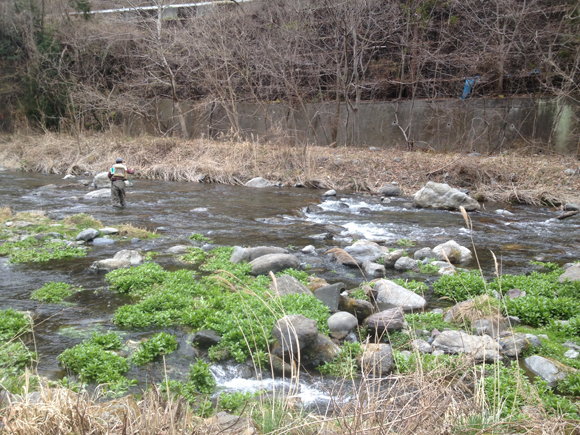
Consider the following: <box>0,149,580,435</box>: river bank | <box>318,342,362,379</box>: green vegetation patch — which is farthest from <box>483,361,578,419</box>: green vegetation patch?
<box>318,342,362,379</box>: green vegetation patch

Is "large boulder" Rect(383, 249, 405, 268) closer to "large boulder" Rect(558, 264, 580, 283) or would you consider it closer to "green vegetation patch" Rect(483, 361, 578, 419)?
"large boulder" Rect(558, 264, 580, 283)

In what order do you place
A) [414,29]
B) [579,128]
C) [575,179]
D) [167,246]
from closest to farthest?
1. [167,246]
2. [575,179]
3. [579,128]
4. [414,29]

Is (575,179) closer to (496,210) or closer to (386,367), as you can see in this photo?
(496,210)

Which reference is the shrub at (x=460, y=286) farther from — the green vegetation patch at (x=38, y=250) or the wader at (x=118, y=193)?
the wader at (x=118, y=193)

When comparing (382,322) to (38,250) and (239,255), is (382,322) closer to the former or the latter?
(239,255)

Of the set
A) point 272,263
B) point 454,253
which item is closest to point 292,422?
point 272,263

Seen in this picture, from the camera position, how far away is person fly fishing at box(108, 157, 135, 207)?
1289 centimetres

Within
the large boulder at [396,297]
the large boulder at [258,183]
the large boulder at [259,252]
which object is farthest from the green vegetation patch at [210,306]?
the large boulder at [258,183]

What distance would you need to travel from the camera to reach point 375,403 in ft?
7.58

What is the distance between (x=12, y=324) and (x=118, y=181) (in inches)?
338

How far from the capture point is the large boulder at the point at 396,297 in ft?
19.7

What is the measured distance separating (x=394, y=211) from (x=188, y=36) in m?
16.0

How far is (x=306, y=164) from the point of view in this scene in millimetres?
19406

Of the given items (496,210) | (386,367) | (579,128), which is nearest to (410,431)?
(386,367)
